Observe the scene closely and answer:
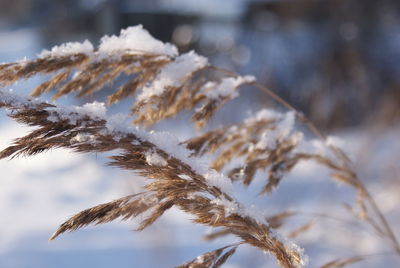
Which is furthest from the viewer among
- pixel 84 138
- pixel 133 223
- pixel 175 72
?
pixel 133 223

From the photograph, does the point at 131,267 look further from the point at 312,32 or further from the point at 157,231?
the point at 312,32

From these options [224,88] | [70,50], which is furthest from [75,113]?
[224,88]

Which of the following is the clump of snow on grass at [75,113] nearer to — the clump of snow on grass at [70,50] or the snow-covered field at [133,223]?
the clump of snow on grass at [70,50]

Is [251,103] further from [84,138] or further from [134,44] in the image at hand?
[84,138]

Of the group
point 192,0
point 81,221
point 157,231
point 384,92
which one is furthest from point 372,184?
point 192,0

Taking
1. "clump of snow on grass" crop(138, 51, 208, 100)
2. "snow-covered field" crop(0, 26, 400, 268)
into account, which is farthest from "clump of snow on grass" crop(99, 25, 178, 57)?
"snow-covered field" crop(0, 26, 400, 268)

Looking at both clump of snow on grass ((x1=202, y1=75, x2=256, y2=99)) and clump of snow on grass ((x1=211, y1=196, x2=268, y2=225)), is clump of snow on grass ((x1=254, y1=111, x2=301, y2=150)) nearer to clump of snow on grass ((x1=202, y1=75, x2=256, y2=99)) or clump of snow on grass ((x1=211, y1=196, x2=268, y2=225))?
clump of snow on grass ((x1=202, y1=75, x2=256, y2=99))
